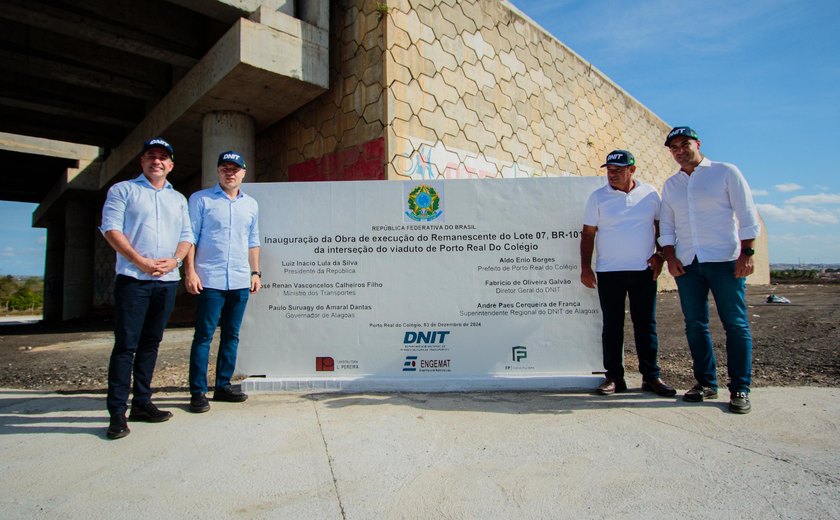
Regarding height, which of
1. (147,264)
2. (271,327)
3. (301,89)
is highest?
(301,89)

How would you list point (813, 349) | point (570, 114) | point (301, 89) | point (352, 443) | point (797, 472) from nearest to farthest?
point (797, 472), point (352, 443), point (813, 349), point (301, 89), point (570, 114)

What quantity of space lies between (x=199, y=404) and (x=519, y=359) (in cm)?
161

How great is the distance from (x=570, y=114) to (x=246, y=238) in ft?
21.1

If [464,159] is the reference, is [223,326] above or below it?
below

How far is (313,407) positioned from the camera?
212 centimetres

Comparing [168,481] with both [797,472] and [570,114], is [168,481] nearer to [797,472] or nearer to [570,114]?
[797,472]

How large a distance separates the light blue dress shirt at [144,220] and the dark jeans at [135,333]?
0.06 meters

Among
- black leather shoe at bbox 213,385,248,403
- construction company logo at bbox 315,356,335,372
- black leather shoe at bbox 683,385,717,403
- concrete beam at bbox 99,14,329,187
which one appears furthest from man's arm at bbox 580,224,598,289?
concrete beam at bbox 99,14,329,187

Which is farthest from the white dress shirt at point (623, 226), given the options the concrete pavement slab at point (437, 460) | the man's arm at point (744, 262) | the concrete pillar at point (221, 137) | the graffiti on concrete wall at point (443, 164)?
the concrete pillar at point (221, 137)

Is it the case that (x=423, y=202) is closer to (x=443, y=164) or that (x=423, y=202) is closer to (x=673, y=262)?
(x=673, y=262)

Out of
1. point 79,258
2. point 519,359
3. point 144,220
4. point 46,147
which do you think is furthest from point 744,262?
point 79,258

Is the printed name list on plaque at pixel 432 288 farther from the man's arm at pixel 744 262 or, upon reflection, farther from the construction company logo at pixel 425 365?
the man's arm at pixel 744 262

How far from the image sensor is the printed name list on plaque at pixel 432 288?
2426mm

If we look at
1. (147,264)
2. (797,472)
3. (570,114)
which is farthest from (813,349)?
(570,114)
